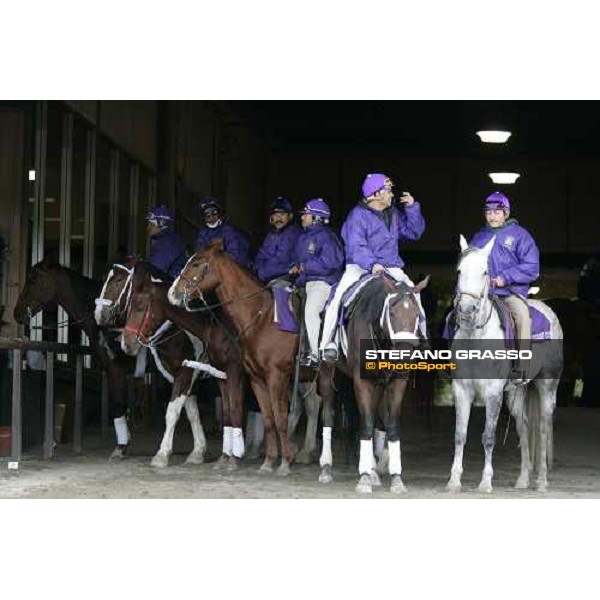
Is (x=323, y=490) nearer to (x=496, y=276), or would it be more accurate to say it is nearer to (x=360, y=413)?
(x=360, y=413)

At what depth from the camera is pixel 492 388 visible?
1132 centimetres

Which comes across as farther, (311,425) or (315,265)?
(311,425)

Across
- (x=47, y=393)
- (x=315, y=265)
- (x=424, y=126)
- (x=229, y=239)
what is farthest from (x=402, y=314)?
(x=424, y=126)

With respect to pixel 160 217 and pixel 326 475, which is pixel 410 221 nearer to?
pixel 326 475

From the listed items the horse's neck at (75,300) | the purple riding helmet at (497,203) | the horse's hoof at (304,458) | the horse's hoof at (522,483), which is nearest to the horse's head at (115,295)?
the horse's neck at (75,300)

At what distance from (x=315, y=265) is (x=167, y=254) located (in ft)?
7.22

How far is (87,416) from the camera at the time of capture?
17.2m

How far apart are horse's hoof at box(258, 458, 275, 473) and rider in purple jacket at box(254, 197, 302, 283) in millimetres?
1789

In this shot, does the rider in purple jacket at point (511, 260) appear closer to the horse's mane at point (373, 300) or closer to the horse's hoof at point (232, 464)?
the horse's mane at point (373, 300)

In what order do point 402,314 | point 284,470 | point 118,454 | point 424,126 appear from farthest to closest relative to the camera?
point 424,126, point 118,454, point 284,470, point 402,314

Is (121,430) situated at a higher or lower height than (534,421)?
lower

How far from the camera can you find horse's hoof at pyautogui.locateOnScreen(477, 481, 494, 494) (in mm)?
11219

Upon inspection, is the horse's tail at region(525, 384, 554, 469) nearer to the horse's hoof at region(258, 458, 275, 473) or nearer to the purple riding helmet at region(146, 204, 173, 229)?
the horse's hoof at region(258, 458, 275, 473)
